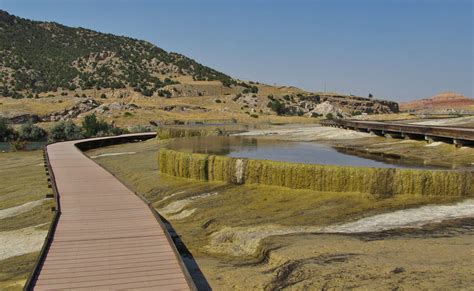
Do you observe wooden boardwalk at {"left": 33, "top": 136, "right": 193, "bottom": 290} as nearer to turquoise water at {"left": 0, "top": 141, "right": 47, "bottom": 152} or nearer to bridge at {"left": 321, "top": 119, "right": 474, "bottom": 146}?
bridge at {"left": 321, "top": 119, "right": 474, "bottom": 146}

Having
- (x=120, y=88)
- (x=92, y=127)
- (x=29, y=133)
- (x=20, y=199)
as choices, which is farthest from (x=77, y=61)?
(x=20, y=199)

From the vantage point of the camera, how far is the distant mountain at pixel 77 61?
106 m

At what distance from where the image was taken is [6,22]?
131m

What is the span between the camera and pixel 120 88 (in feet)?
348

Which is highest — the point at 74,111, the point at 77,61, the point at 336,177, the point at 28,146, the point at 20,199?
the point at 77,61

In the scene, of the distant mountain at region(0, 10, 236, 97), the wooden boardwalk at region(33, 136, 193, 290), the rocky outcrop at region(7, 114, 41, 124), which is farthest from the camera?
the distant mountain at region(0, 10, 236, 97)

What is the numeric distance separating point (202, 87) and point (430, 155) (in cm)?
9143

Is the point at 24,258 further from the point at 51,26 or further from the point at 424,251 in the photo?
the point at 51,26

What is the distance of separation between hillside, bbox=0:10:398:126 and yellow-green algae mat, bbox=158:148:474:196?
5478 centimetres

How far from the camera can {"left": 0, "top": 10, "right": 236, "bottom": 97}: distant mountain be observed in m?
106

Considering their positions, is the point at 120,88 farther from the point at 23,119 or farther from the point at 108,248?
the point at 108,248

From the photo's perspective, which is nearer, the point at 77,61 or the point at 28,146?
the point at 28,146

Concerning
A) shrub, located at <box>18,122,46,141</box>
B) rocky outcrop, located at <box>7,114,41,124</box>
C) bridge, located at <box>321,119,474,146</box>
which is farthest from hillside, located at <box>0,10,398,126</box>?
bridge, located at <box>321,119,474,146</box>

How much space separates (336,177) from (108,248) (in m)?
8.75
